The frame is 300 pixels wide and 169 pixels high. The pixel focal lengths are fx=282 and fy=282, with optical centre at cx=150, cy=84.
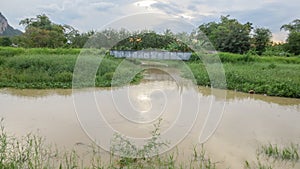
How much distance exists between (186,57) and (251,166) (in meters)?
13.5

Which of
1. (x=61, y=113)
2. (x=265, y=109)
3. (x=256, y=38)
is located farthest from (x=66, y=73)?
(x=256, y=38)

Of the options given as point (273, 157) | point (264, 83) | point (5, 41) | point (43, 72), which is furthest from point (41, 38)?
point (273, 157)

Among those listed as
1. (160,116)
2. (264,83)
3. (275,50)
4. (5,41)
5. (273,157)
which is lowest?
(273,157)

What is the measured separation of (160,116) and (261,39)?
16772mm

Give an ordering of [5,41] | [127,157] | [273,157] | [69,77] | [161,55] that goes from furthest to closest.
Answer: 1. [5,41]
2. [161,55]
3. [69,77]
4. [273,157]
5. [127,157]

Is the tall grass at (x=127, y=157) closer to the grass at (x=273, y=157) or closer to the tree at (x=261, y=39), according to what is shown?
the grass at (x=273, y=157)

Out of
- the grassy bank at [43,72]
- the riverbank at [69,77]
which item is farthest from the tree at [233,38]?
the grassy bank at [43,72]

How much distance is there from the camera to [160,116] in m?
5.13

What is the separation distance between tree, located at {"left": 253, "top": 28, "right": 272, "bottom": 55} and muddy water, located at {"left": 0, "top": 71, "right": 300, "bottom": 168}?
13.4 metres

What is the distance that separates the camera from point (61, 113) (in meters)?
5.18

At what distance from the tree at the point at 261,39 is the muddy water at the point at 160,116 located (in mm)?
13374

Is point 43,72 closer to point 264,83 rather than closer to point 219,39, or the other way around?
point 264,83

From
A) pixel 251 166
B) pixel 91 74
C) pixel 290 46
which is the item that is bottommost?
pixel 251 166

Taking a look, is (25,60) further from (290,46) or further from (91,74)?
(290,46)
